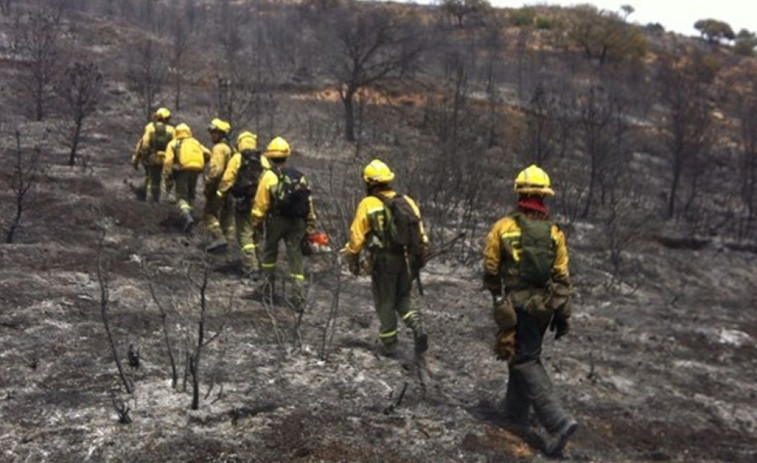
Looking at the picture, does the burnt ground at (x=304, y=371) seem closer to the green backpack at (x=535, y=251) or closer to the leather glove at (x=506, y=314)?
the leather glove at (x=506, y=314)

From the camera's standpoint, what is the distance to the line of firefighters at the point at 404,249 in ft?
15.0

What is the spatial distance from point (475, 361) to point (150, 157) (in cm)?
605

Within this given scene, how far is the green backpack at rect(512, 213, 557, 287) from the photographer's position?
4543 millimetres

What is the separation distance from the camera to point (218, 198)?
8180 millimetres

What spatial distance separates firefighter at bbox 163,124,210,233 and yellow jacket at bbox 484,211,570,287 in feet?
18.3

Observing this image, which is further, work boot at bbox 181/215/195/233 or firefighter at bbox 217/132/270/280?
work boot at bbox 181/215/195/233

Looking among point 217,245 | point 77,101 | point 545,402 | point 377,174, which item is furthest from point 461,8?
point 545,402

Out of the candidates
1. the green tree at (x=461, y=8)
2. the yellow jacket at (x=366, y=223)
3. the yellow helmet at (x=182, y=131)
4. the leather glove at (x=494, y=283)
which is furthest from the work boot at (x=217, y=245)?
the green tree at (x=461, y=8)

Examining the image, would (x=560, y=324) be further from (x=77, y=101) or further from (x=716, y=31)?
(x=716, y=31)

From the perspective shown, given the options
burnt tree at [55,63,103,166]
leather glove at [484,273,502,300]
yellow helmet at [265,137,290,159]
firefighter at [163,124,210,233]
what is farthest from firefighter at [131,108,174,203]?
leather glove at [484,273,502,300]

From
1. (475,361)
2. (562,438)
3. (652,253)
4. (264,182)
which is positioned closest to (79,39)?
(652,253)

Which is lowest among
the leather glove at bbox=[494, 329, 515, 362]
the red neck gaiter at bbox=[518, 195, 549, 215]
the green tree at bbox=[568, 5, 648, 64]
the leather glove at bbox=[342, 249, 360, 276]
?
the leather glove at bbox=[494, 329, 515, 362]

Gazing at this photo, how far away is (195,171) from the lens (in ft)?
30.6

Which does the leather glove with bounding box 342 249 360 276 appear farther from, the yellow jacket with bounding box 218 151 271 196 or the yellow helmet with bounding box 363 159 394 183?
the yellow jacket with bounding box 218 151 271 196
